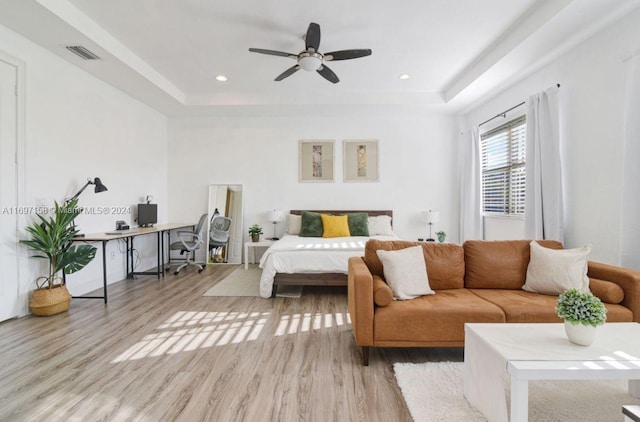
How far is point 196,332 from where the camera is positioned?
2.64 meters

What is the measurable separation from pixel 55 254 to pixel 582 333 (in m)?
4.44

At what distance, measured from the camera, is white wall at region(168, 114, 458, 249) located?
5.57m

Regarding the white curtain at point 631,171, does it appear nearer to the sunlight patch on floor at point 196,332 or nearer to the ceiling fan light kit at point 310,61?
the ceiling fan light kit at point 310,61

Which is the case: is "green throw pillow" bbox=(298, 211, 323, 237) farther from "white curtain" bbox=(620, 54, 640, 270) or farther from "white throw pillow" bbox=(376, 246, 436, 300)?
"white curtain" bbox=(620, 54, 640, 270)

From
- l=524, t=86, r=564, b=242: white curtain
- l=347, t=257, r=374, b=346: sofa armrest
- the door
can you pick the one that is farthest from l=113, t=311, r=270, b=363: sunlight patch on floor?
l=524, t=86, r=564, b=242: white curtain

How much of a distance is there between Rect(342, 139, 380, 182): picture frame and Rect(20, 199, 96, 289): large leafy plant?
162 inches

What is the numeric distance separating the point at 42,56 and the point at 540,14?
5.17 metres

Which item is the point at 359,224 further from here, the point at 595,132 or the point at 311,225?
the point at 595,132

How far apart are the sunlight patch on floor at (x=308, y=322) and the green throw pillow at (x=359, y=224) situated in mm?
2049

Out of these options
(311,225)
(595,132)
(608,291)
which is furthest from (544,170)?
(311,225)

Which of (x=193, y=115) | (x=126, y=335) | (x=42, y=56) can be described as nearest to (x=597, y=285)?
(x=126, y=335)


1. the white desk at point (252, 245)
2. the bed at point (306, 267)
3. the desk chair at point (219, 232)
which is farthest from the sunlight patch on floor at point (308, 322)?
the desk chair at point (219, 232)

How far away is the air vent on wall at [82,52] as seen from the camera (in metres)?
3.13

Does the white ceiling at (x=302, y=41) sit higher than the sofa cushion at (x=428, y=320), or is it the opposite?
the white ceiling at (x=302, y=41)
